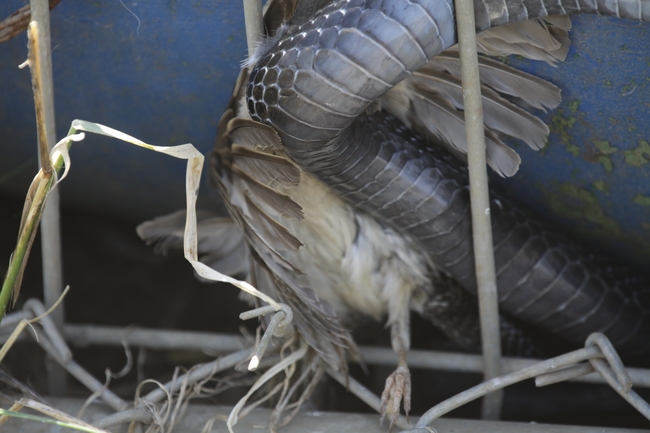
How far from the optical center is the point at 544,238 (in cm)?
106

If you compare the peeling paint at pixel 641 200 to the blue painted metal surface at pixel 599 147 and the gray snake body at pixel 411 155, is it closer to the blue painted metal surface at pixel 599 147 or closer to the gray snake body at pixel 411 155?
the blue painted metal surface at pixel 599 147

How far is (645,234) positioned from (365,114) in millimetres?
592

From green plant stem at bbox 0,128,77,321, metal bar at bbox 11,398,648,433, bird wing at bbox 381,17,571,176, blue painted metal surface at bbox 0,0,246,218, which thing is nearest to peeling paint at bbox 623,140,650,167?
bird wing at bbox 381,17,571,176

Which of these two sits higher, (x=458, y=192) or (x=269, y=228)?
(x=458, y=192)

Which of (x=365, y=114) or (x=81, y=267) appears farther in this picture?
(x=81, y=267)

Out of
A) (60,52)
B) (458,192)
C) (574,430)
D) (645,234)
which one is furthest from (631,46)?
(60,52)

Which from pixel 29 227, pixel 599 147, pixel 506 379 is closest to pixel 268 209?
pixel 29 227

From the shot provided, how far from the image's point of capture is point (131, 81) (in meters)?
1.11

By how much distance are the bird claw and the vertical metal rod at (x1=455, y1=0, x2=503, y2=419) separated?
13 centimetres

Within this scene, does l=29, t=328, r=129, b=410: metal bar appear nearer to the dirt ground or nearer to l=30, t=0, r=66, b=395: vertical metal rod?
l=30, t=0, r=66, b=395: vertical metal rod

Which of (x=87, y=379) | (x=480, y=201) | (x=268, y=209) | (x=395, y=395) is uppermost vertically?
(x=480, y=201)

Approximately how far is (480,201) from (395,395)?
31 centimetres

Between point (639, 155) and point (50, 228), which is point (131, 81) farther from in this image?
point (639, 155)

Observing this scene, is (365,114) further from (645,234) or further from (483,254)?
(645,234)
